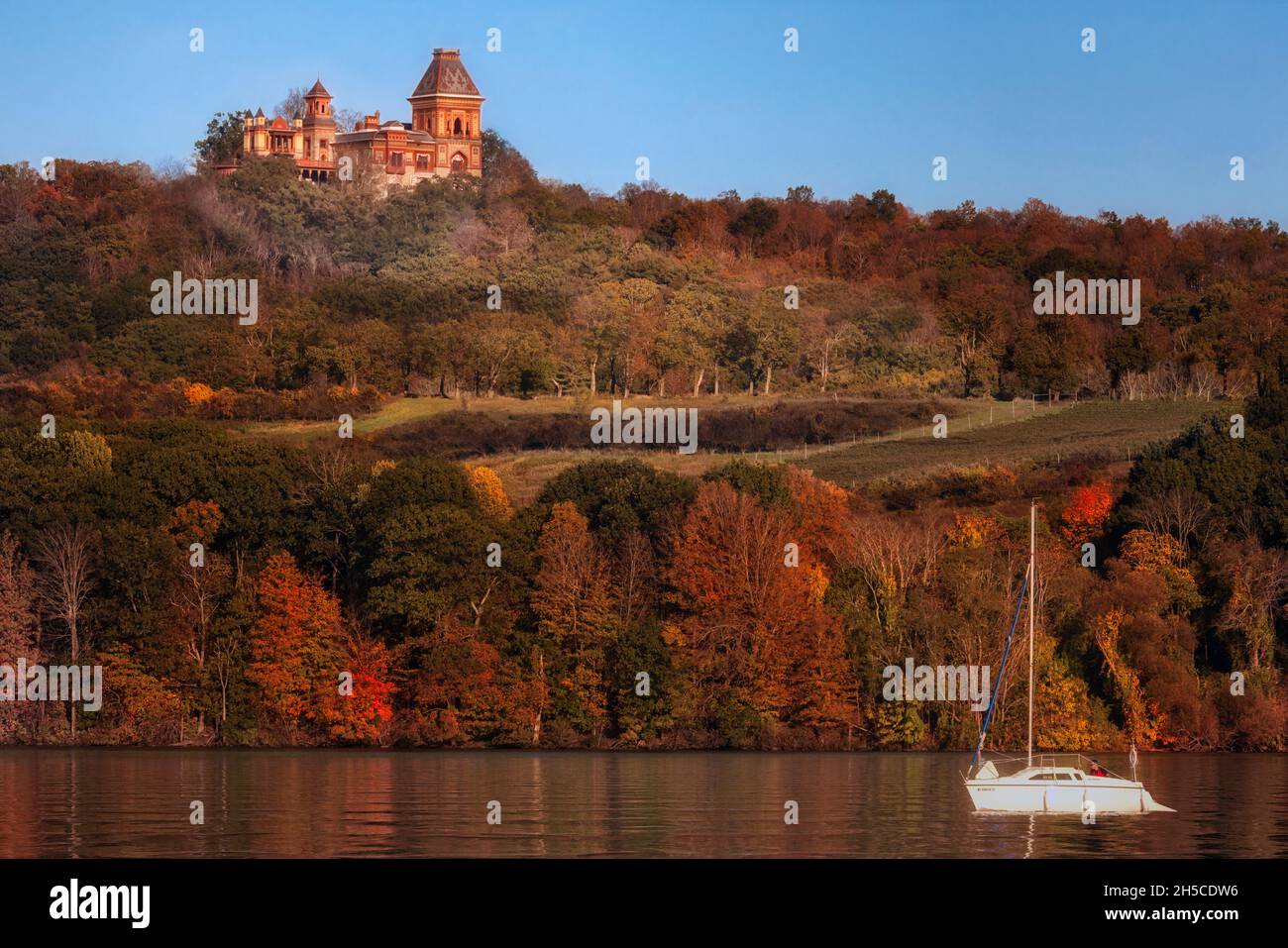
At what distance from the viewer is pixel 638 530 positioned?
75688 millimetres

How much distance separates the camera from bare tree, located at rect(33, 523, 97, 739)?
70750 mm

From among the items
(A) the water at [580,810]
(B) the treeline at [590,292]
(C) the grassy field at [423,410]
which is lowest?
(A) the water at [580,810]

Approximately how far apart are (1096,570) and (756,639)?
14.4 metres

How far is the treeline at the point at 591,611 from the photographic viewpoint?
69.5m

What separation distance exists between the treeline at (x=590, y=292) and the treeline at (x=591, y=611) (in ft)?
140

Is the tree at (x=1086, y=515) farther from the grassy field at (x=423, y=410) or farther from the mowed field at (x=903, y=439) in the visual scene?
the grassy field at (x=423, y=410)

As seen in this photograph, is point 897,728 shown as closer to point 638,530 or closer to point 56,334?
point 638,530

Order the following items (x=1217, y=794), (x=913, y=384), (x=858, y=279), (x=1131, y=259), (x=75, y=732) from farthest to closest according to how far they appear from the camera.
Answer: (x=858, y=279)
(x=1131, y=259)
(x=913, y=384)
(x=75, y=732)
(x=1217, y=794)

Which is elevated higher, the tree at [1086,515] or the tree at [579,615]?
the tree at [1086,515]

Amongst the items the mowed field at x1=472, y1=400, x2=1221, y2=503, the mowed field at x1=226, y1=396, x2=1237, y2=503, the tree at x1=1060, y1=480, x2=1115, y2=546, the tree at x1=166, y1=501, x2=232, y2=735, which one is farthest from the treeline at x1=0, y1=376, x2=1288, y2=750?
the mowed field at x1=472, y1=400, x2=1221, y2=503

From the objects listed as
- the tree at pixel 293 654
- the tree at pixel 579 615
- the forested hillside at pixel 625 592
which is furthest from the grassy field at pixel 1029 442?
the tree at pixel 293 654

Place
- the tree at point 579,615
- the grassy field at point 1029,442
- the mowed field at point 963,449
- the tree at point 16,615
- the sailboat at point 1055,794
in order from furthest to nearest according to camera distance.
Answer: the grassy field at point 1029,442, the mowed field at point 963,449, the tree at point 579,615, the tree at point 16,615, the sailboat at point 1055,794
